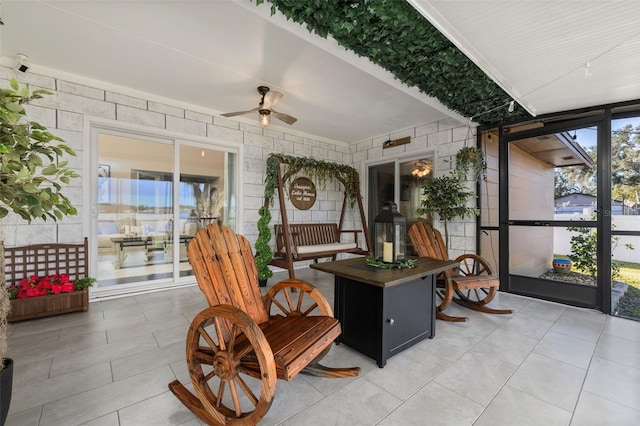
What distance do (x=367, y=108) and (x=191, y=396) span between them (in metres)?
3.82

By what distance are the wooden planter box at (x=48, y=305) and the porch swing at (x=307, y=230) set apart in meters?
2.24

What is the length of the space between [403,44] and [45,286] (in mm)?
4310

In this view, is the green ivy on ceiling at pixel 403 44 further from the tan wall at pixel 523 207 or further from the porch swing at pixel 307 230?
the porch swing at pixel 307 230

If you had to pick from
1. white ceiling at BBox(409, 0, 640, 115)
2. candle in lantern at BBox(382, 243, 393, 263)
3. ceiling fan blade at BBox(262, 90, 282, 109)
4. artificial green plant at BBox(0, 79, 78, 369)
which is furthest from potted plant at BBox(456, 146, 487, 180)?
artificial green plant at BBox(0, 79, 78, 369)

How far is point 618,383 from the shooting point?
1.78 metres

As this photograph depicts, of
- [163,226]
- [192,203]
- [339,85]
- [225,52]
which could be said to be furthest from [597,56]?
[163,226]

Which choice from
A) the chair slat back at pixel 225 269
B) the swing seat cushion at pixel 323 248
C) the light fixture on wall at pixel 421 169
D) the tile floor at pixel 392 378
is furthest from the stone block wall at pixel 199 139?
the chair slat back at pixel 225 269

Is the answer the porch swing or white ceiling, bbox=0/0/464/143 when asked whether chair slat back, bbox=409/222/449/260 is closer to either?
the porch swing

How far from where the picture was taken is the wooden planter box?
2.69m

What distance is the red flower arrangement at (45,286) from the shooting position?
276 centimetres

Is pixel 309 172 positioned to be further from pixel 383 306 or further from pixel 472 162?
pixel 383 306

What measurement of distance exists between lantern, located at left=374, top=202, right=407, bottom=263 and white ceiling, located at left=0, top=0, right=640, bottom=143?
142cm

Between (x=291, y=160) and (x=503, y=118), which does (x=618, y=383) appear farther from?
(x=291, y=160)

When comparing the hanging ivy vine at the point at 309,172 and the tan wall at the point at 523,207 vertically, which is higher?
the hanging ivy vine at the point at 309,172
